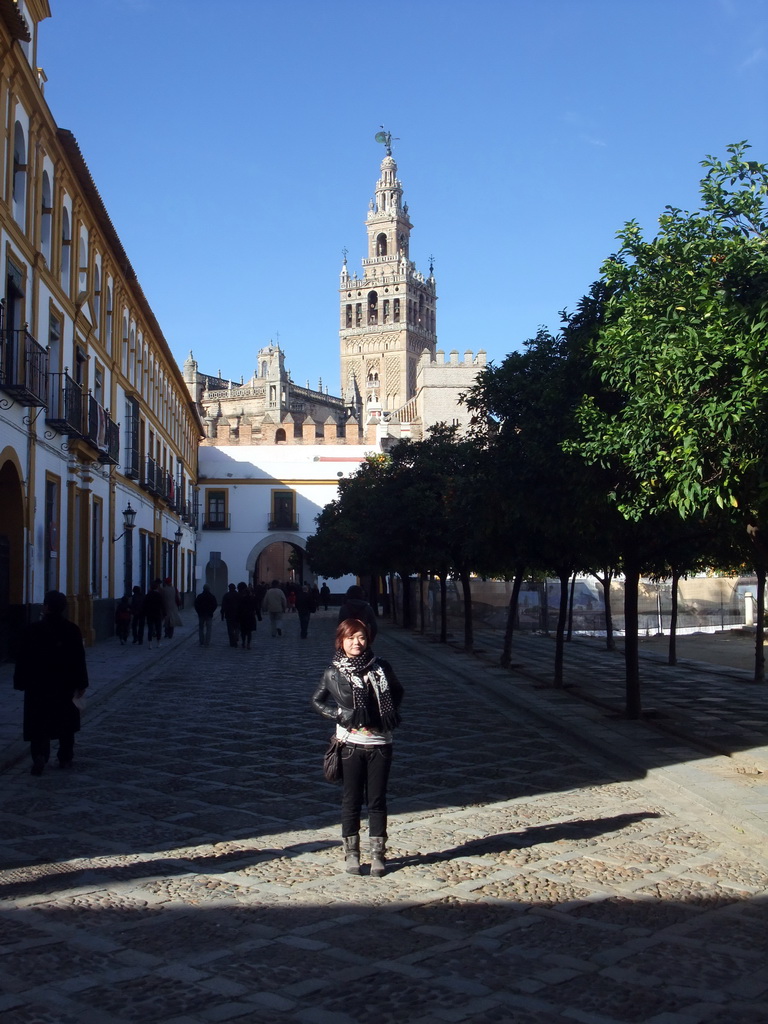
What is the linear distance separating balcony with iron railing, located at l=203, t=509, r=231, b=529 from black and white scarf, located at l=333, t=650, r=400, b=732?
56128 millimetres

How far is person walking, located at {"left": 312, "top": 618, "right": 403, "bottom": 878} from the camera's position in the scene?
601 cm

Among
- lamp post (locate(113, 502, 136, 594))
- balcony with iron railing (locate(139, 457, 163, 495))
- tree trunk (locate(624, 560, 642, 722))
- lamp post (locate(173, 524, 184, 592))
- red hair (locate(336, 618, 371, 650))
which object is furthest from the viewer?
lamp post (locate(173, 524, 184, 592))

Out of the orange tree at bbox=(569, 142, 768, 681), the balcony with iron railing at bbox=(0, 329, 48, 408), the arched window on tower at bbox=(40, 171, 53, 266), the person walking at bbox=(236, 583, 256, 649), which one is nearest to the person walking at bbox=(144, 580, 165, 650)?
the person walking at bbox=(236, 583, 256, 649)

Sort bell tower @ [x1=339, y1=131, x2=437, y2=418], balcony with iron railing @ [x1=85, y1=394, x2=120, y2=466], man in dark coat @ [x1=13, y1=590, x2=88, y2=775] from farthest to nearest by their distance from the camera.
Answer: bell tower @ [x1=339, y1=131, x2=437, y2=418] < balcony with iron railing @ [x1=85, y1=394, x2=120, y2=466] < man in dark coat @ [x1=13, y1=590, x2=88, y2=775]

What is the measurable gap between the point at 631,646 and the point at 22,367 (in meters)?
10.8

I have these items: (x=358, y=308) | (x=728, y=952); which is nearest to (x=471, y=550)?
(x=728, y=952)

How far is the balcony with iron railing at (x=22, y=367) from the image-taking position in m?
17.2

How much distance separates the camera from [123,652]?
2333 cm

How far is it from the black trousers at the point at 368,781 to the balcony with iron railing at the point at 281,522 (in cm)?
5557

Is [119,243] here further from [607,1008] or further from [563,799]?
[607,1008]

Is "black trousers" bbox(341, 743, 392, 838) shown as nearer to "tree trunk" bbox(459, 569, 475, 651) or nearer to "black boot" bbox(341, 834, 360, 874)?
"black boot" bbox(341, 834, 360, 874)

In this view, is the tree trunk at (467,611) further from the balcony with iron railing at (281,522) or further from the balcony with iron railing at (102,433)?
the balcony with iron railing at (281,522)

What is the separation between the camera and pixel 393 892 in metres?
5.68

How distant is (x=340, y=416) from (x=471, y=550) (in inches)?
3882
